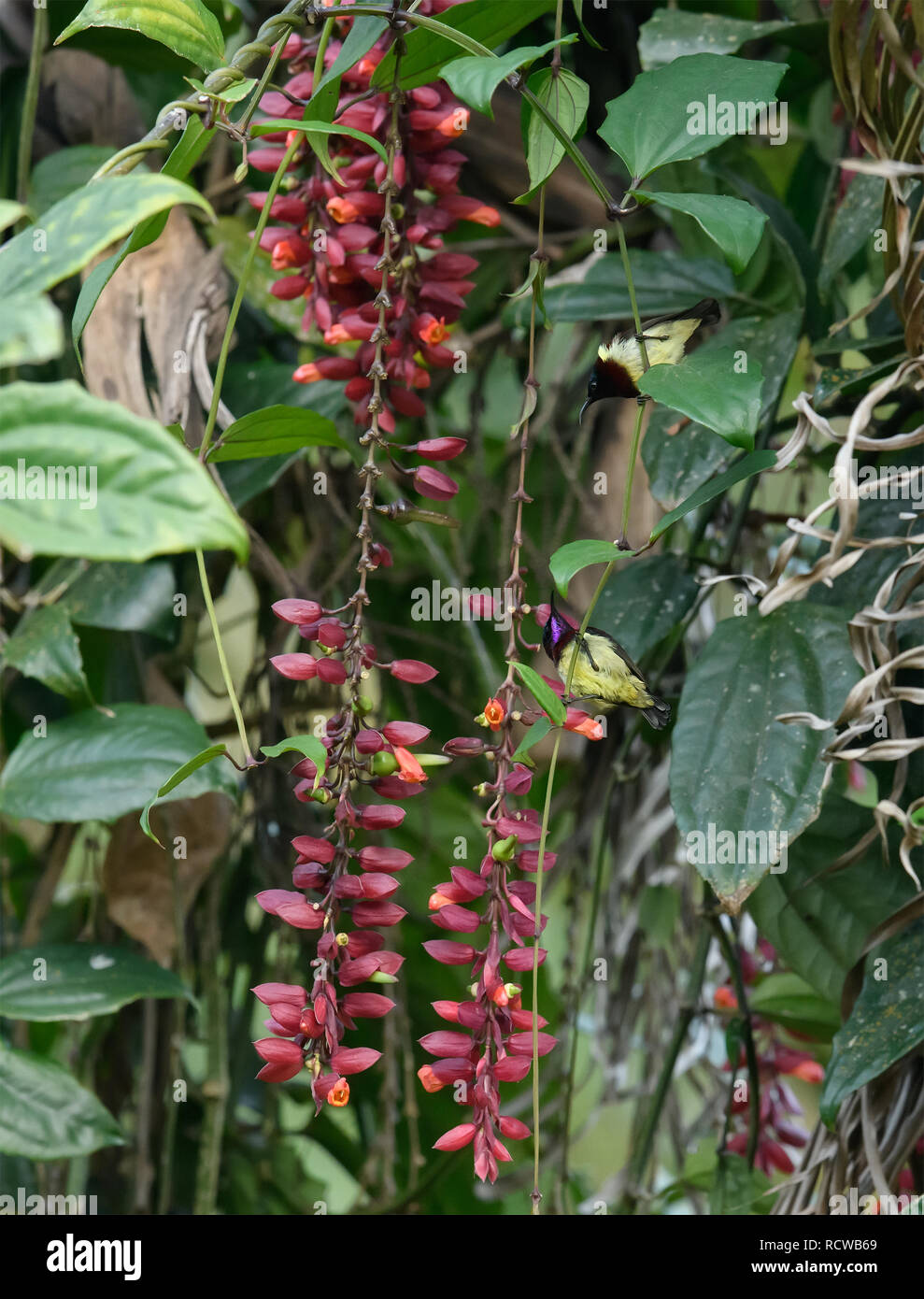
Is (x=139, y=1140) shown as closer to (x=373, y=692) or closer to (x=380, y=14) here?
(x=373, y=692)

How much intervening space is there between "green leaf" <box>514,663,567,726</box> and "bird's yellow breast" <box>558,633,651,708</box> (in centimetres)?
7

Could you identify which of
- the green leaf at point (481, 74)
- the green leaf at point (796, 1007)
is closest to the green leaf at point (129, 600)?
the green leaf at point (481, 74)

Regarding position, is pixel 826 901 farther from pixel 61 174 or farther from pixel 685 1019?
pixel 61 174

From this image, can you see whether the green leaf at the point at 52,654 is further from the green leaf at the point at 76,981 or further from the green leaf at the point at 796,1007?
the green leaf at the point at 796,1007

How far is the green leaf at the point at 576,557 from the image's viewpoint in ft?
1.44

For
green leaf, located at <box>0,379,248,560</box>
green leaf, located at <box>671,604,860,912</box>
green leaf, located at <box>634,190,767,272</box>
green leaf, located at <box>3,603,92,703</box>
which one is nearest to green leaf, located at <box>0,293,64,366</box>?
green leaf, located at <box>0,379,248,560</box>

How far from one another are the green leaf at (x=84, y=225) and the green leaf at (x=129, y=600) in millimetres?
476

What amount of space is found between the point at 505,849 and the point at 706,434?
343mm

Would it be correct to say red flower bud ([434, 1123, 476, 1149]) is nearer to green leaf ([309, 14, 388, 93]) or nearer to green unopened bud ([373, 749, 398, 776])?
green unopened bud ([373, 749, 398, 776])

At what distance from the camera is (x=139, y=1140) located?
0.93 meters

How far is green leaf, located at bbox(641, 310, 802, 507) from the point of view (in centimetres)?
68

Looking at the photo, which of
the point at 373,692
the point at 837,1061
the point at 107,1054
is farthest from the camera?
the point at 373,692

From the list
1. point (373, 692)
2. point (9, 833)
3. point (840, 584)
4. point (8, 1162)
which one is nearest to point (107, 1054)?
point (8, 1162)
